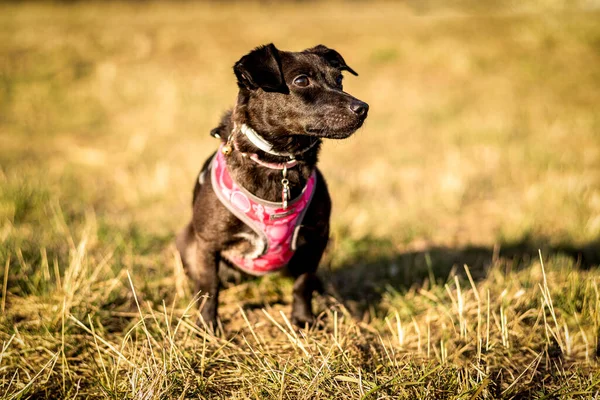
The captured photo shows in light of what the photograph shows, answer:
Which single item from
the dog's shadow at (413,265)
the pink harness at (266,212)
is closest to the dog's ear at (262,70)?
the pink harness at (266,212)

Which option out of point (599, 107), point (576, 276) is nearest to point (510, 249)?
point (576, 276)

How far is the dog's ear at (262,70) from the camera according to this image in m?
2.64

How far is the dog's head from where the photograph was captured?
2.65 meters

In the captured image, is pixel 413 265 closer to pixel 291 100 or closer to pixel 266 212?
pixel 266 212

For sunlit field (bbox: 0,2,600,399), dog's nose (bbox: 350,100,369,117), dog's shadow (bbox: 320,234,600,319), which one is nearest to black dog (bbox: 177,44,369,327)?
dog's nose (bbox: 350,100,369,117)

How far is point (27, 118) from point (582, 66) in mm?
12749

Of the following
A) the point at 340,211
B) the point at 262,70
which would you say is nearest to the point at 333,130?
the point at 262,70

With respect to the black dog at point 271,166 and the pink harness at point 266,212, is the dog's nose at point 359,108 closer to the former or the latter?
the black dog at point 271,166

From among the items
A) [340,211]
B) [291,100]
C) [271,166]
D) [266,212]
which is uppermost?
[291,100]

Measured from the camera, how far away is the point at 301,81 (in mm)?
2779

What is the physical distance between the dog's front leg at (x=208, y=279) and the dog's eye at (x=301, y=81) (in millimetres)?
1181

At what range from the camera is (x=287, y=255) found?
301cm

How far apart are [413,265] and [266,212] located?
1870mm

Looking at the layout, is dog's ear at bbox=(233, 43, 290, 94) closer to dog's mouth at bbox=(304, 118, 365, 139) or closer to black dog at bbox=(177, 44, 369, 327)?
black dog at bbox=(177, 44, 369, 327)
